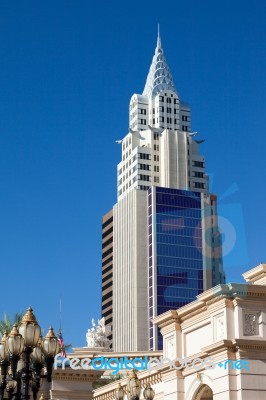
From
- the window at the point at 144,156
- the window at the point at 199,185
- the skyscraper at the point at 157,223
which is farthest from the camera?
the window at the point at 144,156

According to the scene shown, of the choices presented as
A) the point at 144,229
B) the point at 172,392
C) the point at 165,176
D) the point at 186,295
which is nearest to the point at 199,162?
the point at 165,176

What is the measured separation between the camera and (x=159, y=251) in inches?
5295

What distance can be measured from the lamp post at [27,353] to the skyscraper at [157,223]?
109 m

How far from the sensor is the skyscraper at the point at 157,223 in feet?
437

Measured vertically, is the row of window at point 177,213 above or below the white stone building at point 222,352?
above

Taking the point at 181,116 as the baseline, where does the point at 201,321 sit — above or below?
below

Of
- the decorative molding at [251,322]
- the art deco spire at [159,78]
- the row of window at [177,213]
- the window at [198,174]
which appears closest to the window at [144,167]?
the window at [198,174]

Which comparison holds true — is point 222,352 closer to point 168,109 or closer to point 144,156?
point 144,156

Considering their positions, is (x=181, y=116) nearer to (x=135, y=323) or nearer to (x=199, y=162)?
(x=199, y=162)

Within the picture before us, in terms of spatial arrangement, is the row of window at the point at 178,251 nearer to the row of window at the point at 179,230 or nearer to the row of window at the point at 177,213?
the row of window at the point at 179,230

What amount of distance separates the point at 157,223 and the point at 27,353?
379ft

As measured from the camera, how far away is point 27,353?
19812 mm

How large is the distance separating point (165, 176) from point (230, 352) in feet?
368

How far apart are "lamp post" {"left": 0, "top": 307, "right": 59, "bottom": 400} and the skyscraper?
109 m
